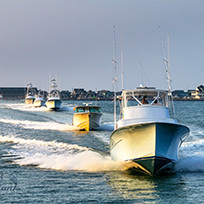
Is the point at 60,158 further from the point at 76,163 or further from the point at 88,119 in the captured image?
the point at 88,119

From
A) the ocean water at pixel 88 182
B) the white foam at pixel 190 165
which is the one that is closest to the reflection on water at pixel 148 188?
the ocean water at pixel 88 182

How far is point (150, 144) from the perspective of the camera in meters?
12.8

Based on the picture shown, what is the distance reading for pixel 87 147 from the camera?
2172cm

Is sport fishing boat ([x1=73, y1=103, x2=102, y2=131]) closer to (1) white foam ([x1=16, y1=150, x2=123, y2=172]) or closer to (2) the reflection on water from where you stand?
(1) white foam ([x1=16, y1=150, x2=123, y2=172])

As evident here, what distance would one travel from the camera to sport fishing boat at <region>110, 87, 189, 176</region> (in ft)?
41.7

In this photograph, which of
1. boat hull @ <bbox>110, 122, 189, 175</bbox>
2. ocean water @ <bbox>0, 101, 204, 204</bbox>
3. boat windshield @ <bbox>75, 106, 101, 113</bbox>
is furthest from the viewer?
boat windshield @ <bbox>75, 106, 101, 113</bbox>

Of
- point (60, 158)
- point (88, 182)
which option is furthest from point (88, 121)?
point (88, 182)

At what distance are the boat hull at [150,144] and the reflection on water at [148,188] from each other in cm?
54

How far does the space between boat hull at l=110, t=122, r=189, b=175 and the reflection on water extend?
54 centimetres

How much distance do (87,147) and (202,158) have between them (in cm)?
841

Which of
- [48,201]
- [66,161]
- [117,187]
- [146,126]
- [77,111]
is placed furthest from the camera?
[77,111]

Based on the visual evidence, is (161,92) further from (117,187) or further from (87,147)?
(87,147)

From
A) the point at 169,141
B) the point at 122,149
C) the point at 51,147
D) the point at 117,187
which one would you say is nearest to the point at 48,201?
the point at 117,187

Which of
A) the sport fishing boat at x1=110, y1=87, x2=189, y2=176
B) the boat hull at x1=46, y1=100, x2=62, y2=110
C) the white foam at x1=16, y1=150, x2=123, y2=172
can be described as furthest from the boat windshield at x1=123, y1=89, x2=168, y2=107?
the boat hull at x1=46, y1=100, x2=62, y2=110
